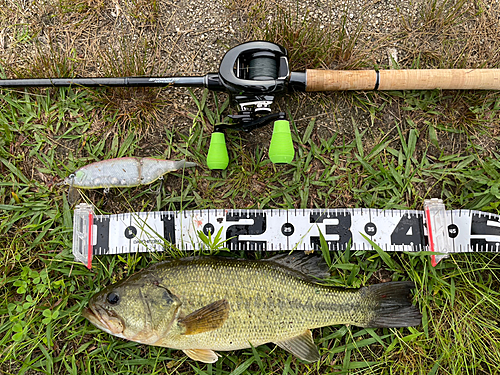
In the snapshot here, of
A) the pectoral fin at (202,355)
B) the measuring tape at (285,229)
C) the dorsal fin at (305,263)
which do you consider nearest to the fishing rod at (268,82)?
the measuring tape at (285,229)

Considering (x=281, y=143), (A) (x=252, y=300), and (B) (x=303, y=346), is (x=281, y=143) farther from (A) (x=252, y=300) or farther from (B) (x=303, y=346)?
(B) (x=303, y=346)

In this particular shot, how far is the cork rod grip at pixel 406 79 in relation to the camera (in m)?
3.01

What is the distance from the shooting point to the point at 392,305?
2.96 m

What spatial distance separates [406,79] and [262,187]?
5.40 ft

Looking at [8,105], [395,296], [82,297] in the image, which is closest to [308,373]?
[395,296]

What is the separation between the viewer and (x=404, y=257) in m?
3.18

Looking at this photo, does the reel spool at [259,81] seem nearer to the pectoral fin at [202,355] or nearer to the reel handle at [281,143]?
the reel handle at [281,143]

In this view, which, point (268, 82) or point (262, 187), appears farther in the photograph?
point (262, 187)

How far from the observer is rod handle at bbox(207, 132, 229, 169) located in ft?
9.93

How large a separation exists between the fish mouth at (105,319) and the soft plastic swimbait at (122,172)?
1113 millimetres

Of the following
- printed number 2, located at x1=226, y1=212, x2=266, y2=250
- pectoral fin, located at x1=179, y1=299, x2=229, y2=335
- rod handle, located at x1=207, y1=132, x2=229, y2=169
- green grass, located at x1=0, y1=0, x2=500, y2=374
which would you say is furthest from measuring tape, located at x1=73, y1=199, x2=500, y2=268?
pectoral fin, located at x1=179, y1=299, x2=229, y2=335

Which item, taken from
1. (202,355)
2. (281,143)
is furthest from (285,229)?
(202,355)

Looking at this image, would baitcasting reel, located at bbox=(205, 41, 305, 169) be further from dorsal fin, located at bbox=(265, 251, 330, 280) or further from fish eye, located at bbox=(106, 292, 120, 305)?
fish eye, located at bbox=(106, 292, 120, 305)

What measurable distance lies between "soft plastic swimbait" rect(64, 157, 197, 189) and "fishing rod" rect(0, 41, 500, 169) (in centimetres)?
48
